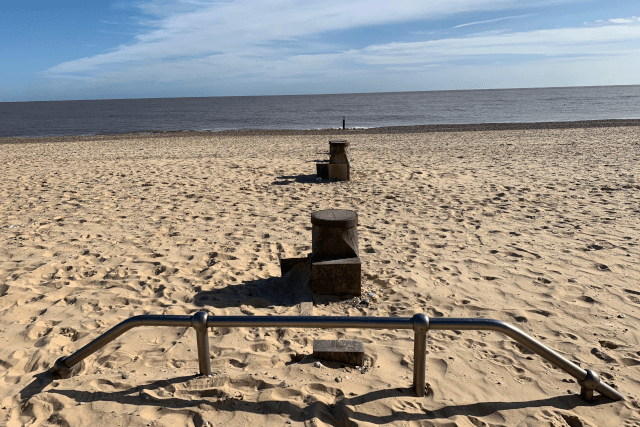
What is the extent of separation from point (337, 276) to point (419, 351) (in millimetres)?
1576

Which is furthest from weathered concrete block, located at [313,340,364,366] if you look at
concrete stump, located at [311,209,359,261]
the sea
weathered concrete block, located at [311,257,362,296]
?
the sea

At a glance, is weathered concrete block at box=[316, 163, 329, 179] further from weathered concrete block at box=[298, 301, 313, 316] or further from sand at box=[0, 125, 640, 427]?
weathered concrete block at box=[298, 301, 313, 316]

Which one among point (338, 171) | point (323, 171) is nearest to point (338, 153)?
point (338, 171)

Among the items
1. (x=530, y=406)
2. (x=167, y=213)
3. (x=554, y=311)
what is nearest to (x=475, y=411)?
(x=530, y=406)

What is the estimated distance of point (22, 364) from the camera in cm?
299

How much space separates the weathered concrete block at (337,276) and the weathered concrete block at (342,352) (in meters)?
1.02

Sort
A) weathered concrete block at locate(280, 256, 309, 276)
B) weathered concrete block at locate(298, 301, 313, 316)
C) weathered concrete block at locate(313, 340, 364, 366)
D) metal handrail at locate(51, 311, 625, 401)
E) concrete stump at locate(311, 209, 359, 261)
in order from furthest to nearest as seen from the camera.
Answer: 1. weathered concrete block at locate(280, 256, 309, 276)
2. concrete stump at locate(311, 209, 359, 261)
3. weathered concrete block at locate(298, 301, 313, 316)
4. weathered concrete block at locate(313, 340, 364, 366)
5. metal handrail at locate(51, 311, 625, 401)

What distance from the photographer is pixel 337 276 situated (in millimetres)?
3990

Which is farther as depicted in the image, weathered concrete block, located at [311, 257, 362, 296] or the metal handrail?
weathered concrete block, located at [311, 257, 362, 296]

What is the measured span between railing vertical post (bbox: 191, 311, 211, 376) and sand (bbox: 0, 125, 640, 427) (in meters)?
0.11

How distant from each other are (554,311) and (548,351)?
1352 mm

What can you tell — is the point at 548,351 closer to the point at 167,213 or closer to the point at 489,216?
the point at 489,216

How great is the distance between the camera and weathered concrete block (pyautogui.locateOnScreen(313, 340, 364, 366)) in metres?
2.92

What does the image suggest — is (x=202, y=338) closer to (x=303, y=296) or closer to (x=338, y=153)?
(x=303, y=296)
